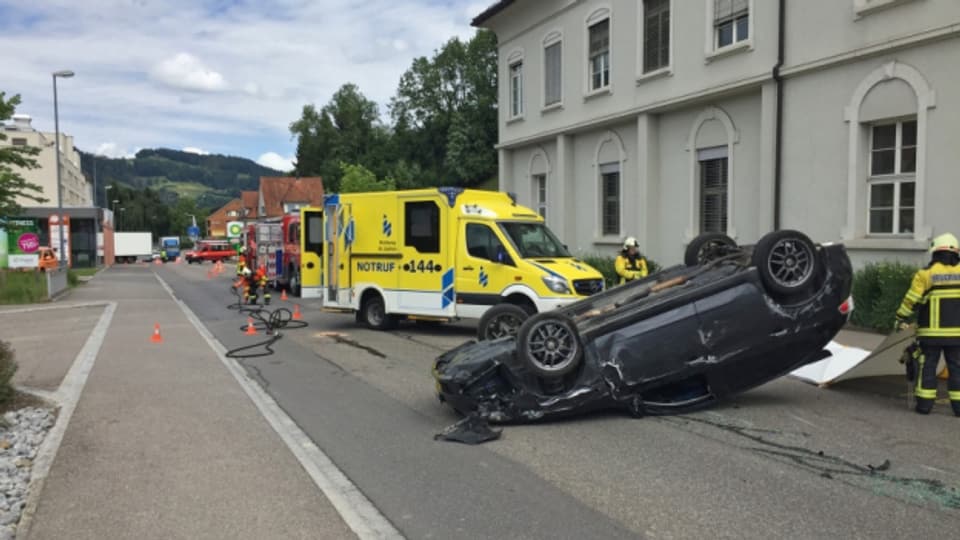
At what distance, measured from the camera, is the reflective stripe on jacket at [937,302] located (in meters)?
7.19

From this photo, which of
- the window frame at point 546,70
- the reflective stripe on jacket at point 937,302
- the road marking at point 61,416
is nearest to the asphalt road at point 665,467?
the reflective stripe on jacket at point 937,302

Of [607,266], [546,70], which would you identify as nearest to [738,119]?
[607,266]

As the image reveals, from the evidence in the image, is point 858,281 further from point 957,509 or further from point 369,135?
point 369,135

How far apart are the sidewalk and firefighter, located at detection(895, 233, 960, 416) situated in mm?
5855

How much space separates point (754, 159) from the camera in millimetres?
16031

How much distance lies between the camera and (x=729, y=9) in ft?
53.4

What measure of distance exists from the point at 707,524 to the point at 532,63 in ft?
69.4

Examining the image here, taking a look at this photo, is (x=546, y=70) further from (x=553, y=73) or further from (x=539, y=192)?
(x=539, y=192)

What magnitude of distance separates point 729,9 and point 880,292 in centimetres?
714

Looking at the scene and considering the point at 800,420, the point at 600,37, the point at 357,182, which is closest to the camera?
the point at 800,420

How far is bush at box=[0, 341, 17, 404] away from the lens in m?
7.52

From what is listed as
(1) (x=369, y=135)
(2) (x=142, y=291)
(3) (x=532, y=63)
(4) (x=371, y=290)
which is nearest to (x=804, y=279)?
(4) (x=371, y=290)

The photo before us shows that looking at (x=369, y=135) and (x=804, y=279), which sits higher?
(x=369, y=135)

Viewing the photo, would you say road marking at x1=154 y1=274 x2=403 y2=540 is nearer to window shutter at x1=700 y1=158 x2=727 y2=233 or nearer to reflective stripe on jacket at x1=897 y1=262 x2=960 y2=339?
reflective stripe on jacket at x1=897 y1=262 x2=960 y2=339
